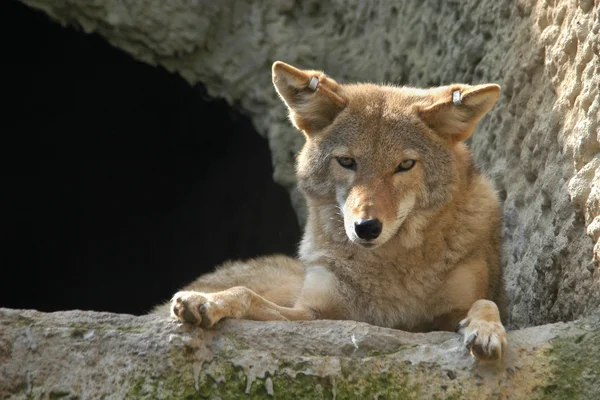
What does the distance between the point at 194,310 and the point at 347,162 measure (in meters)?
1.36

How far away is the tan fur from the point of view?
4.60 metres

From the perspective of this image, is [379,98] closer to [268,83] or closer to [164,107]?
[268,83]

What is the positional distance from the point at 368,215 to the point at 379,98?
3.05 feet

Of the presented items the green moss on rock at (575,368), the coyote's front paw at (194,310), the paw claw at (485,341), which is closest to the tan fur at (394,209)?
the coyote's front paw at (194,310)

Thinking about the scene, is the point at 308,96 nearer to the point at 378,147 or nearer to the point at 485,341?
the point at 378,147

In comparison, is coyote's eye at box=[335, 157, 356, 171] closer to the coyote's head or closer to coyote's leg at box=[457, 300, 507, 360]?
the coyote's head

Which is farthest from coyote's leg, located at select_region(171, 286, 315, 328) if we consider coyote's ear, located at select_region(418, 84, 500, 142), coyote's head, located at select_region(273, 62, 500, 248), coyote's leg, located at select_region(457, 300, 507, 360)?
coyote's ear, located at select_region(418, 84, 500, 142)

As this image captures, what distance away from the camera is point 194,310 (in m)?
3.82

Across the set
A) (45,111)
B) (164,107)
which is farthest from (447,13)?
(45,111)

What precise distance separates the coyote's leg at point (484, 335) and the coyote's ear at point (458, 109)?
1.14 m

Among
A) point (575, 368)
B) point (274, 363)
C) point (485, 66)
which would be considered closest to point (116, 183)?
point (485, 66)

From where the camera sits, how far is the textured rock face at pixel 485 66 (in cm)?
451

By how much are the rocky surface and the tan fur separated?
2.07ft

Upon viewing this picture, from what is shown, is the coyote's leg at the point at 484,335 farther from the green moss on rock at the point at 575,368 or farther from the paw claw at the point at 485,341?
the green moss on rock at the point at 575,368
